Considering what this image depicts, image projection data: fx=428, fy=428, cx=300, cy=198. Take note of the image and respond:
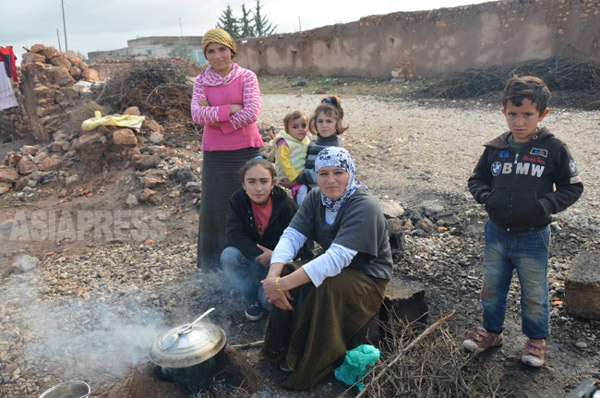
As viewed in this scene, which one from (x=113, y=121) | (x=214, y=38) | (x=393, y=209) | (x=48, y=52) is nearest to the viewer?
(x=214, y=38)

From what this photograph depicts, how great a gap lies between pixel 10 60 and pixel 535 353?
12034mm

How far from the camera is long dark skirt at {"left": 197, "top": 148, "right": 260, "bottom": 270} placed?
3906 mm

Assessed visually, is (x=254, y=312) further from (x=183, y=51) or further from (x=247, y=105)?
(x=183, y=51)

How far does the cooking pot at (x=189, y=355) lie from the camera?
88.6 inches

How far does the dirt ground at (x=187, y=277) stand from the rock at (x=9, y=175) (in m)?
0.40

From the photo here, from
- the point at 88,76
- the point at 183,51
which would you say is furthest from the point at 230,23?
the point at 88,76

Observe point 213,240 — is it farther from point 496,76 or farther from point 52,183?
point 496,76

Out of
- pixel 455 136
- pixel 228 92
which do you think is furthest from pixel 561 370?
pixel 455 136

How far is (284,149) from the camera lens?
3.94 m

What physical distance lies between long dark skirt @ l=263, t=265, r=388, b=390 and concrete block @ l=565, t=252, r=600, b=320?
4.75ft

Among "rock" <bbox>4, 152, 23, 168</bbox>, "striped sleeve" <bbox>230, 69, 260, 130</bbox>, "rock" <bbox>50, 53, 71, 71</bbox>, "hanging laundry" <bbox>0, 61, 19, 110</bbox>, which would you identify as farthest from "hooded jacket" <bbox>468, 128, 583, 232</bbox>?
"hanging laundry" <bbox>0, 61, 19, 110</bbox>

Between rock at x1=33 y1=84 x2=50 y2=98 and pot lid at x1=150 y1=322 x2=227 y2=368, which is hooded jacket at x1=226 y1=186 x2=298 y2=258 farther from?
rock at x1=33 y1=84 x2=50 y2=98

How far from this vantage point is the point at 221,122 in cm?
375

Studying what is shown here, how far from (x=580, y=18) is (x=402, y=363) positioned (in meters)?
13.2
